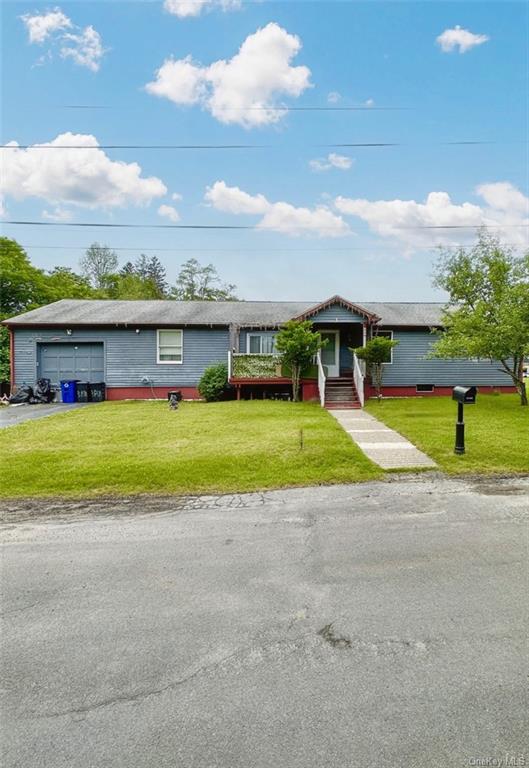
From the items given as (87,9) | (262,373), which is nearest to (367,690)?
(262,373)

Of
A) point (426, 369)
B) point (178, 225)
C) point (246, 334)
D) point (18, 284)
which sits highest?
point (178, 225)

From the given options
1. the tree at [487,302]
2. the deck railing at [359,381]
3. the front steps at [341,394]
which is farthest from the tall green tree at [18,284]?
the tree at [487,302]

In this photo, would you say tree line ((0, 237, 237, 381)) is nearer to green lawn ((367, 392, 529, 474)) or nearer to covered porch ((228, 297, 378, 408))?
covered porch ((228, 297, 378, 408))

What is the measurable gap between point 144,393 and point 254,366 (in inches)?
204

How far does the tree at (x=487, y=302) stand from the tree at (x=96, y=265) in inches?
1433

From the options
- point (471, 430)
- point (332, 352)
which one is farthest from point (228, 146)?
point (471, 430)

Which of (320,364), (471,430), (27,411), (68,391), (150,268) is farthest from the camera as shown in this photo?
(150,268)

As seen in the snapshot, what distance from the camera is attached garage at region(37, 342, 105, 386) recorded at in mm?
16969

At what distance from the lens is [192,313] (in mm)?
18234

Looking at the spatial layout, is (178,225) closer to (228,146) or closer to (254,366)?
(228,146)

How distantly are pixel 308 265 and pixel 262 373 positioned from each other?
16.3 meters

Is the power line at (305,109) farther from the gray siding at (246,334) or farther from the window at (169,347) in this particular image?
the window at (169,347)

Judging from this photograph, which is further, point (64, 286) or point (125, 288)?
point (125, 288)

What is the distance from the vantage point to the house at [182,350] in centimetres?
1667
